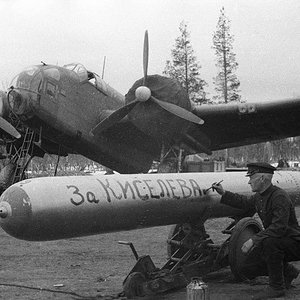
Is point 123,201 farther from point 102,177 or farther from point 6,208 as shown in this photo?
point 6,208

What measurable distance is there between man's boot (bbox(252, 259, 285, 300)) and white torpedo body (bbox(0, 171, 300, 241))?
1263 mm

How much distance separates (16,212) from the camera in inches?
200

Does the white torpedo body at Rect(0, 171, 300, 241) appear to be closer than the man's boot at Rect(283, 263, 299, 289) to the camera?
Yes

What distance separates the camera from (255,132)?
1823 cm

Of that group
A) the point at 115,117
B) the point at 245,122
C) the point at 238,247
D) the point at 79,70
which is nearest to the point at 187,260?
the point at 238,247

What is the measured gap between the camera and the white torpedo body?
5.15m

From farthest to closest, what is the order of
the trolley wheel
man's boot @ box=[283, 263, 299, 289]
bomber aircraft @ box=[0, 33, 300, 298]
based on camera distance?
1. the trolley wheel
2. man's boot @ box=[283, 263, 299, 289]
3. bomber aircraft @ box=[0, 33, 300, 298]

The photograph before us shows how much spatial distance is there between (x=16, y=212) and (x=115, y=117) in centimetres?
1001

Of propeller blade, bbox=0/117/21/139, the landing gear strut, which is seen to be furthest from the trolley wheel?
propeller blade, bbox=0/117/21/139

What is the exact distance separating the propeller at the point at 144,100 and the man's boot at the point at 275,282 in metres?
8.63

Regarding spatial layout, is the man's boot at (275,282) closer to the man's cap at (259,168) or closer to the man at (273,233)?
the man at (273,233)

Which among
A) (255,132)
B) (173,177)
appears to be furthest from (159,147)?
(173,177)

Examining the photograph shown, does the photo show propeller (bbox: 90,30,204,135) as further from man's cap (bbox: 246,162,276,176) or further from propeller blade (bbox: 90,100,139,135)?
man's cap (bbox: 246,162,276,176)

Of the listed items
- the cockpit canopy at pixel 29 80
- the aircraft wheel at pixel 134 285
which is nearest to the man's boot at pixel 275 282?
the aircraft wheel at pixel 134 285
